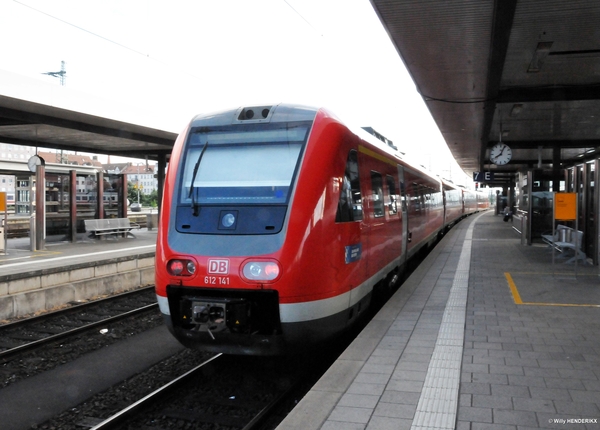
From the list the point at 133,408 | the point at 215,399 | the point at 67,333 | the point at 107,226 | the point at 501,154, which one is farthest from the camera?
the point at 107,226

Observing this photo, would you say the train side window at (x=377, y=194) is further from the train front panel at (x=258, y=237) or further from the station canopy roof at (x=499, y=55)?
the station canopy roof at (x=499, y=55)

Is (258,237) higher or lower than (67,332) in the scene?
higher

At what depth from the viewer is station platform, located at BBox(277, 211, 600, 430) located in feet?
12.7

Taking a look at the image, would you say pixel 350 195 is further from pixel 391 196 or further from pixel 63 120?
pixel 63 120

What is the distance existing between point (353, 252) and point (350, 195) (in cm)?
61

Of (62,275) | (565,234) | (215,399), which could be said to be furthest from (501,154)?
(215,399)

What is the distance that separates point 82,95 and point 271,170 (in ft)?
31.6

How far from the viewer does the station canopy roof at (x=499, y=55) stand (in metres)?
7.85

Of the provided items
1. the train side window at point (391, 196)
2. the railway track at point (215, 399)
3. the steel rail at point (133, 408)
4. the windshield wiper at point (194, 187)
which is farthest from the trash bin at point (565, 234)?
the steel rail at point (133, 408)

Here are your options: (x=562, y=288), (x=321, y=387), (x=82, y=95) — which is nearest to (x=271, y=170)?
(x=321, y=387)

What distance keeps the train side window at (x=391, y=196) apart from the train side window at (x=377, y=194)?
1.72 ft

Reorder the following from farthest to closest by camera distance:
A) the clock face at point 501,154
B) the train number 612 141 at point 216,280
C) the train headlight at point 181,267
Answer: the clock face at point 501,154 < the train headlight at point 181,267 < the train number 612 141 at point 216,280

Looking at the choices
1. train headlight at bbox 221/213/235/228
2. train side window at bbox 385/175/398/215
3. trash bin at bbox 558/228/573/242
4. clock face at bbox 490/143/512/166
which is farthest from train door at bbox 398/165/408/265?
clock face at bbox 490/143/512/166

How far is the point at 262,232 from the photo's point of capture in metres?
5.18
